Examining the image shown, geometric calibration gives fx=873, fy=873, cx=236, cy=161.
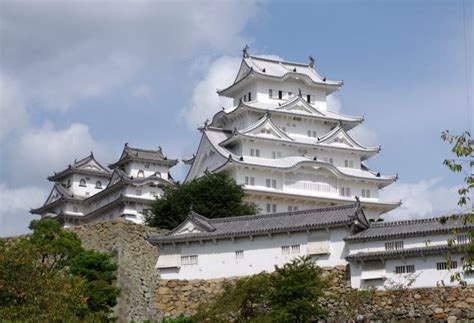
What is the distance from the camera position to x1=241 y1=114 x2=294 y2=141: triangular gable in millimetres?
56656

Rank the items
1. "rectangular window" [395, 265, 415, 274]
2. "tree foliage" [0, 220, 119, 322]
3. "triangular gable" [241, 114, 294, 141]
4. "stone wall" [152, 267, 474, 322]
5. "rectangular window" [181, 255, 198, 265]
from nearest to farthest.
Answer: "tree foliage" [0, 220, 119, 322] < "stone wall" [152, 267, 474, 322] < "rectangular window" [395, 265, 415, 274] < "rectangular window" [181, 255, 198, 265] < "triangular gable" [241, 114, 294, 141]

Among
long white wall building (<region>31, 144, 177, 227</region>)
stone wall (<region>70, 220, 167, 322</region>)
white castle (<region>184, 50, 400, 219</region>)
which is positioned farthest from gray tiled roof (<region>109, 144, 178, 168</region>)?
stone wall (<region>70, 220, 167, 322</region>)

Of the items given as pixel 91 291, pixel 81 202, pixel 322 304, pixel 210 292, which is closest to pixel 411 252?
pixel 322 304

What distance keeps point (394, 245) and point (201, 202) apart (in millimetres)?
14358

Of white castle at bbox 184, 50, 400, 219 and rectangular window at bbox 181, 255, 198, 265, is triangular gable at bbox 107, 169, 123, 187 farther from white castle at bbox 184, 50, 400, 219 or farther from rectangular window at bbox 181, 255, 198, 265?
rectangular window at bbox 181, 255, 198, 265

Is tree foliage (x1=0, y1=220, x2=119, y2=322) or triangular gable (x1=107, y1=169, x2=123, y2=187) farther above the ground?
triangular gable (x1=107, y1=169, x2=123, y2=187)

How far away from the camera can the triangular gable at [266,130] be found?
56.7 meters

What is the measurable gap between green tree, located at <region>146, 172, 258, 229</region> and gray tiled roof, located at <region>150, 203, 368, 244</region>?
6909 mm

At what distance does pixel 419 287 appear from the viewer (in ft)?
104

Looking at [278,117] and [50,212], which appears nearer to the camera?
[278,117]

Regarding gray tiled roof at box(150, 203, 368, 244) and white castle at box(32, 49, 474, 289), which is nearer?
white castle at box(32, 49, 474, 289)

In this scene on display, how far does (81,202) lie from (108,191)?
5.72 meters

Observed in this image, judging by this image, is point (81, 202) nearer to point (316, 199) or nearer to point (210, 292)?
point (316, 199)

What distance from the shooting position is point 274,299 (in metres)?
30.0
